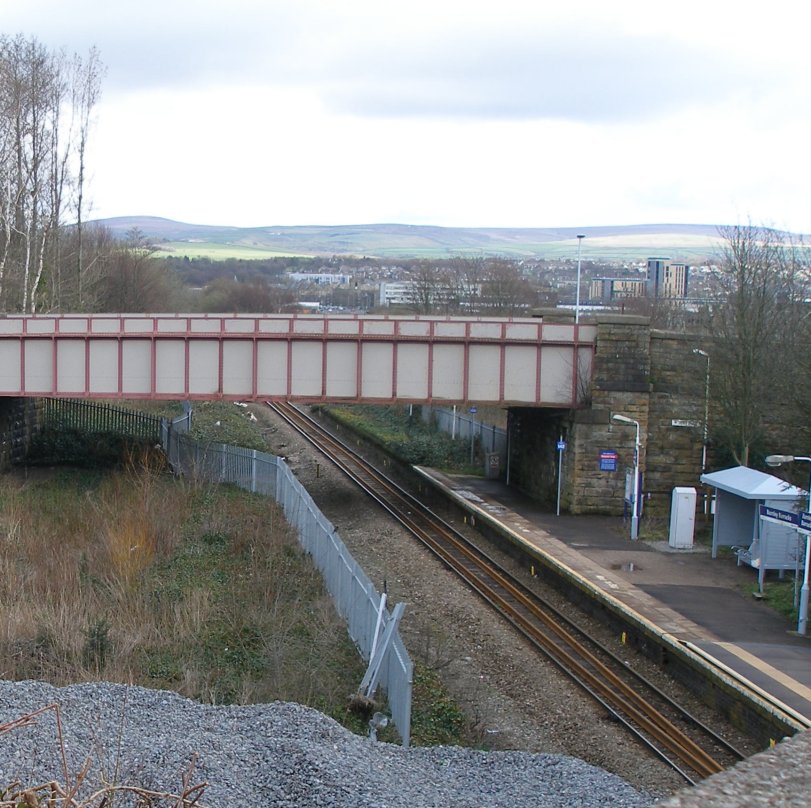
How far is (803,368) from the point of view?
22.0 meters

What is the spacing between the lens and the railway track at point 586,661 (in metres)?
13.3

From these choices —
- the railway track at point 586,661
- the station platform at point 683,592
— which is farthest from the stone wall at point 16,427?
the station platform at point 683,592

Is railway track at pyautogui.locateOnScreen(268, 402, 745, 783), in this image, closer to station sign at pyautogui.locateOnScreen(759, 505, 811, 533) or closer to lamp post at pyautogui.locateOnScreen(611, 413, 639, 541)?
lamp post at pyautogui.locateOnScreen(611, 413, 639, 541)

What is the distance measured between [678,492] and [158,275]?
54.2m

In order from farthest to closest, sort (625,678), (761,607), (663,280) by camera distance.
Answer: (663,280) → (761,607) → (625,678)

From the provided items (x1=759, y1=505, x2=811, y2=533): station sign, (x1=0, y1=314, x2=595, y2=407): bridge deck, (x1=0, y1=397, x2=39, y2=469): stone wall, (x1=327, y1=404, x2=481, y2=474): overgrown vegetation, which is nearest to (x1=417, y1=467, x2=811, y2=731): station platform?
(x1=759, y1=505, x2=811, y2=533): station sign

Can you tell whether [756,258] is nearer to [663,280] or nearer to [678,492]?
[678,492]

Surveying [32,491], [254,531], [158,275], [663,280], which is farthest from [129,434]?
[663,280]

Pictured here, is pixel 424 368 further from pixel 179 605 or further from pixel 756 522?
pixel 179 605

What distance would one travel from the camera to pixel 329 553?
63.4 ft

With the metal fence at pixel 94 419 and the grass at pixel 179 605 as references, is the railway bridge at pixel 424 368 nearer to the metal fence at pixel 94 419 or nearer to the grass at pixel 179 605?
the grass at pixel 179 605

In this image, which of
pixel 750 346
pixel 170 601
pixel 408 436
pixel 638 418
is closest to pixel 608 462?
pixel 638 418

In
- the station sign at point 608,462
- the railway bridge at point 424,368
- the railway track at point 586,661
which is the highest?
the railway bridge at point 424,368

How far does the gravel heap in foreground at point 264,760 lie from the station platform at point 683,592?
158 inches
